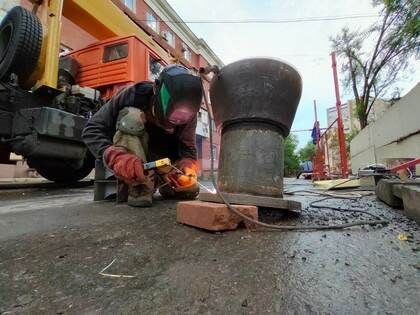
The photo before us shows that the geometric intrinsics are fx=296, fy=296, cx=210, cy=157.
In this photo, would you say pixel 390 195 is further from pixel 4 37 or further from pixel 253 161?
pixel 4 37

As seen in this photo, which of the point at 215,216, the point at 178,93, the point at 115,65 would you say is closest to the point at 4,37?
the point at 115,65

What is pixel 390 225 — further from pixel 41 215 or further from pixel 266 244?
pixel 41 215

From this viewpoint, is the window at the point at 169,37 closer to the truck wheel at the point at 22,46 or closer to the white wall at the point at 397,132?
the white wall at the point at 397,132

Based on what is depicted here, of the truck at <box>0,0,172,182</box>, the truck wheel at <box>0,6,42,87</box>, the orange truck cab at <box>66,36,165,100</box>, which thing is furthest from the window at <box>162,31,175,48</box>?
the truck wheel at <box>0,6,42,87</box>

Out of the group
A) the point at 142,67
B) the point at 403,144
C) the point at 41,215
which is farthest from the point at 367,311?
the point at 403,144

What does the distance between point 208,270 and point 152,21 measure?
17023mm

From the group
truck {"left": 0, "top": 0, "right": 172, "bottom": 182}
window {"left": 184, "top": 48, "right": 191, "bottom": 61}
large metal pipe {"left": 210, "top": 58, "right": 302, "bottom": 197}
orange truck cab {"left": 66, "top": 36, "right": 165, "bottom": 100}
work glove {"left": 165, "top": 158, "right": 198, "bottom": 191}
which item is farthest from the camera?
window {"left": 184, "top": 48, "right": 191, "bottom": 61}

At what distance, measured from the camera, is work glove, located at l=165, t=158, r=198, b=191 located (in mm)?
2307

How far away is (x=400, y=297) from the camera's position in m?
0.67

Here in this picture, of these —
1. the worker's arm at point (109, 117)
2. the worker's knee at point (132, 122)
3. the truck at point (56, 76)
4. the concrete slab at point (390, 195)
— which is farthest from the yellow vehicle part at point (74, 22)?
the concrete slab at point (390, 195)

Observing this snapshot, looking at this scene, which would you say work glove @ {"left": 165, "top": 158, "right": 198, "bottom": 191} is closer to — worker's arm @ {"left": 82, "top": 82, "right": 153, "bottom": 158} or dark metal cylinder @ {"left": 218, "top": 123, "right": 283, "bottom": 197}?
worker's arm @ {"left": 82, "top": 82, "right": 153, "bottom": 158}

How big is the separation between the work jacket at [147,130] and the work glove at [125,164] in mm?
210

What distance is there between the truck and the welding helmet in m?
2.17

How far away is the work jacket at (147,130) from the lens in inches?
86.7
